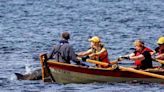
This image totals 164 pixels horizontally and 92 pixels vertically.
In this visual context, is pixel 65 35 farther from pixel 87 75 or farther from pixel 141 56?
pixel 141 56

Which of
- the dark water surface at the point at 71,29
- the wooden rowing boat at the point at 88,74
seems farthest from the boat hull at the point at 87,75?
the dark water surface at the point at 71,29

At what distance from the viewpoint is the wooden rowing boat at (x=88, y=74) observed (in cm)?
2572

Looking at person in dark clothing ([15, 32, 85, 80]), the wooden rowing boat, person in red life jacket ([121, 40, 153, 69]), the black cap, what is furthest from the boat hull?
the black cap

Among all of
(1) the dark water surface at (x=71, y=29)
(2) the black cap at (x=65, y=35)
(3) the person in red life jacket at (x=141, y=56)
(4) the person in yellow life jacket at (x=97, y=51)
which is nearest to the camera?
(2) the black cap at (x=65, y=35)

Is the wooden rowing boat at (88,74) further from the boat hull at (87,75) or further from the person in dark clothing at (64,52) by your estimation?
the person in dark clothing at (64,52)

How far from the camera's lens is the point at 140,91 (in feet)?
81.8

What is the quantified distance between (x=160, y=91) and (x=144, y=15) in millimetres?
38601

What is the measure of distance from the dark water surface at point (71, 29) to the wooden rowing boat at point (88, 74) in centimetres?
23

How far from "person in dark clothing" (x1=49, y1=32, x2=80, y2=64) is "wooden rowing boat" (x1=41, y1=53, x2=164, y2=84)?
0.38 metres

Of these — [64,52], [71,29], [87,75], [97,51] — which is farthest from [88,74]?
[71,29]

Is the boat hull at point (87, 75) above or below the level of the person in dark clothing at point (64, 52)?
below

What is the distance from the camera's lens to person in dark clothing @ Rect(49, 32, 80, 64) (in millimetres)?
25797

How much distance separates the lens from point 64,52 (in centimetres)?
2586

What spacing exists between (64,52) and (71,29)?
77.0 ft
